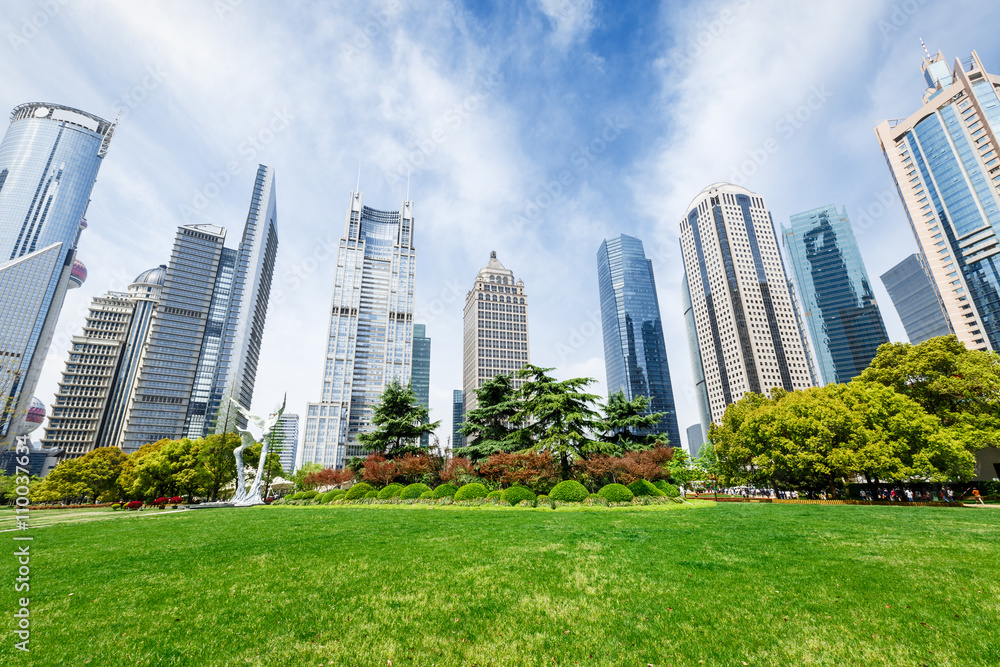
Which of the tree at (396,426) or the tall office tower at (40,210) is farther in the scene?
the tall office tower at (40,210)

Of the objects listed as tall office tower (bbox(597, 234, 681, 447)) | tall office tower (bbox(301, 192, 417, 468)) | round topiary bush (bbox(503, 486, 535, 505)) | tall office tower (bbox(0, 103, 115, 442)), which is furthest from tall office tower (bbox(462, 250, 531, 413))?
tall office tower (bbox(0, 103, 115, 442))

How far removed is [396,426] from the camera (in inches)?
1542

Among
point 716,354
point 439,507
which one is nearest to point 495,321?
point 716,354

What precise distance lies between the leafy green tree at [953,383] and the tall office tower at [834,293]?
5760 inches

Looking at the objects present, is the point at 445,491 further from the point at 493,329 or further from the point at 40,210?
the point at 40,210

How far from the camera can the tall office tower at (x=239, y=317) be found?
12425 centimetres

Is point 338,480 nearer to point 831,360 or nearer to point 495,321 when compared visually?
point 495,321

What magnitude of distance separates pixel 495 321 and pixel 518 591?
128724 millimetres

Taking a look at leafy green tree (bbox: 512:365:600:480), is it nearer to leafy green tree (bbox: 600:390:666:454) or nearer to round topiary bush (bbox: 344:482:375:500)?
leafy green tree (bbox: 600:390:666:454)

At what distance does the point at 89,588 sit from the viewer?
23.9 ft

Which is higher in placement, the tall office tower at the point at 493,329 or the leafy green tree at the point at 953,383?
the tall office tower at the point at 493,329

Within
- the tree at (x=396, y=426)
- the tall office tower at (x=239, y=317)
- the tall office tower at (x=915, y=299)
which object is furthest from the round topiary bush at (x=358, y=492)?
the tall office tower at (x=915, y=299)

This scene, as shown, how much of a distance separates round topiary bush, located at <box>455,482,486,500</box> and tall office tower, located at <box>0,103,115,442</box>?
147 meters

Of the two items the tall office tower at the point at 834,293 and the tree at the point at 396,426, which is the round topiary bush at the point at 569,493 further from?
the tall office tower at the point at 834,293
